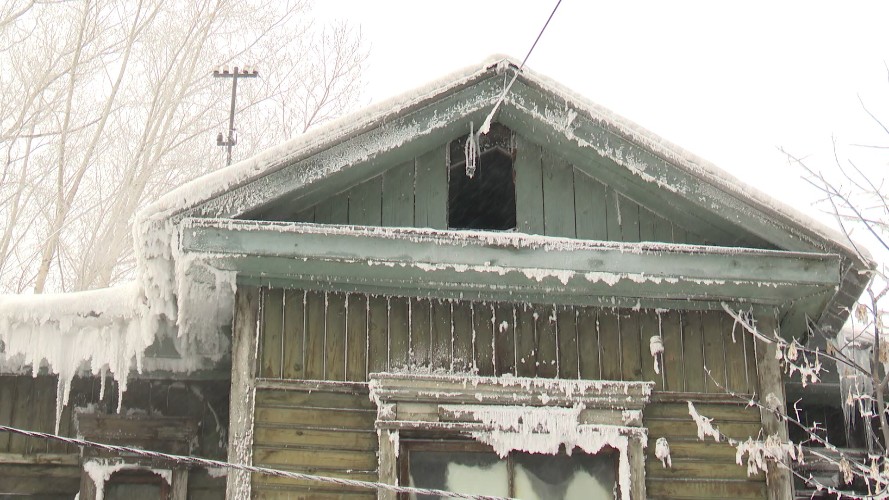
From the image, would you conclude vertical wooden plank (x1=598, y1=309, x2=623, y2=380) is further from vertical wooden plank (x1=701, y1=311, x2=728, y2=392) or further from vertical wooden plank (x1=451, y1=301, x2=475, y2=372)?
vertical wooden plank (x1=451, y1=301, x2=475, y2=372)

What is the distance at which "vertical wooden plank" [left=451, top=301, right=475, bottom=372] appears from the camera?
20.7 ft

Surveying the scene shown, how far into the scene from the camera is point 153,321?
6.55 meters

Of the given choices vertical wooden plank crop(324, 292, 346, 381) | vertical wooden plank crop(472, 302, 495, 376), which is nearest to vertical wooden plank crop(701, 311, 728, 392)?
vertical wooden plank crop(472, 302, 495, 376)

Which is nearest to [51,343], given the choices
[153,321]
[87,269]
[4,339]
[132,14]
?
[4,339]

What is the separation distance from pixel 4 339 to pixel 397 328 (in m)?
2.74

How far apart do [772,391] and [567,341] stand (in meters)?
1.32

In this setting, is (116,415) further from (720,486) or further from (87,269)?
(87,269)

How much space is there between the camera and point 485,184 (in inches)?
322

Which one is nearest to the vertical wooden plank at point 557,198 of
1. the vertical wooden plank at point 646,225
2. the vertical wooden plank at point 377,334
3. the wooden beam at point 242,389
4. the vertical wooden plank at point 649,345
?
the vertical wooden plank at point 646,225

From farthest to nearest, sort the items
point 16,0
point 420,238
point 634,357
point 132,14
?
point 132,14 < point 16,0 < point 634,357 < point 420,238

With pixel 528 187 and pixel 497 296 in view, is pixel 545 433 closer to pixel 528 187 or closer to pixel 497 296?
pixel 497 296

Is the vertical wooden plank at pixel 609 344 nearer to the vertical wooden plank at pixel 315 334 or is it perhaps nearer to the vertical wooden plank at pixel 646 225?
the vertical wooden plank at pixel 646 225

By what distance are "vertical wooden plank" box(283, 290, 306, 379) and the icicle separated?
1276 mm

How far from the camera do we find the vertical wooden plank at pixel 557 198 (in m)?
6.57
